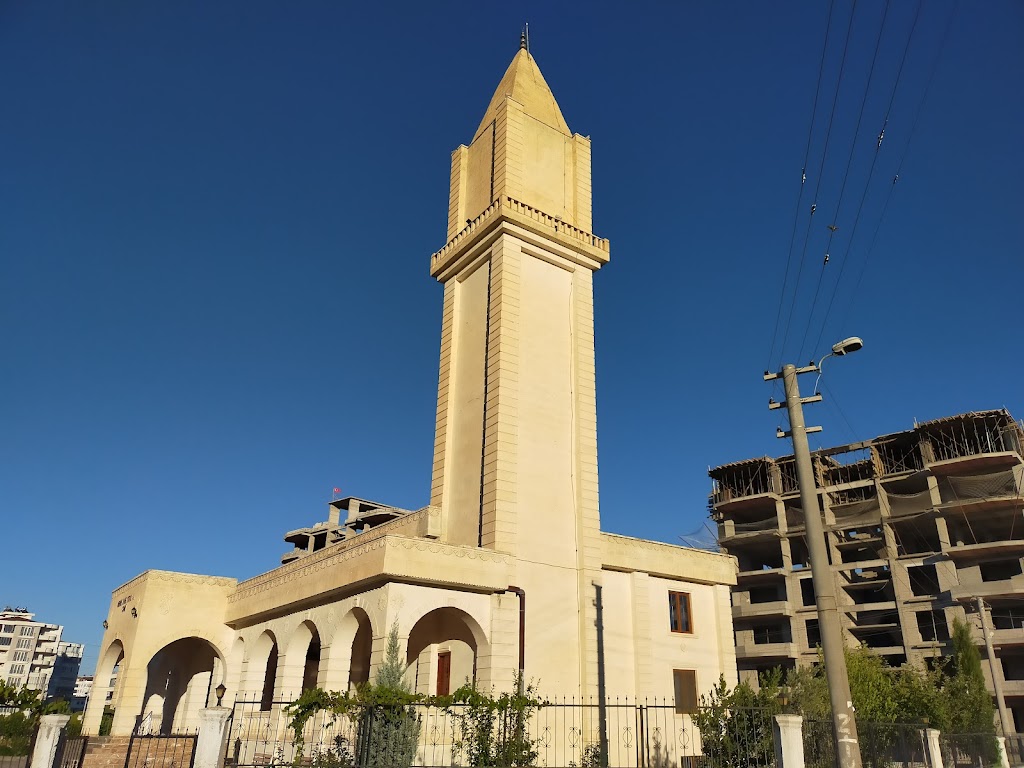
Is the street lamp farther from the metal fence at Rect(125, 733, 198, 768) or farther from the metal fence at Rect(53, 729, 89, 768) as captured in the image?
the metal fence at Rect(125, 733, 198, 768)

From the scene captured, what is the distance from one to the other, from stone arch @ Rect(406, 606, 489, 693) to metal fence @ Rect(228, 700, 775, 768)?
1943 mm

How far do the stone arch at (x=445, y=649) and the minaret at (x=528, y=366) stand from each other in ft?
6.01

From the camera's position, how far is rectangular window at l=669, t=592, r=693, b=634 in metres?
27.7

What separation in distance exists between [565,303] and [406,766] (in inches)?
707

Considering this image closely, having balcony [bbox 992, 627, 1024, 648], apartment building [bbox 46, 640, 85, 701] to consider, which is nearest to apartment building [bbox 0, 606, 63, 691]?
apartment building [bbox 46, 640, 85, 701]

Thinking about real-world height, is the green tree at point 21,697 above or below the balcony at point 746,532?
below

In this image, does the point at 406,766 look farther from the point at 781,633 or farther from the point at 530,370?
the point at 781,633

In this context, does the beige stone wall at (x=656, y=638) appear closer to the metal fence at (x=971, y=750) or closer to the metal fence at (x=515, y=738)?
the metal fence at (x=515, y=738)

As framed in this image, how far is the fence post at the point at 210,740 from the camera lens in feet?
44.4

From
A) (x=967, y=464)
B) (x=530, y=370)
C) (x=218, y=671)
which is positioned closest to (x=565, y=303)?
(x=530, y=370)

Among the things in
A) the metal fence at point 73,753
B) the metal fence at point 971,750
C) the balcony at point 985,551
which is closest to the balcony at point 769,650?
the balcony at point 985,551

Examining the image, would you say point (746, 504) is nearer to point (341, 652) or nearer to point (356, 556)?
point (341, 652)

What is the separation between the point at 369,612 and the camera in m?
22.1

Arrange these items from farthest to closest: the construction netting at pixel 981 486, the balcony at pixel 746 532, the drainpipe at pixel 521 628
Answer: the balcony at pixel 746 532 → the construction netting at pixel 981 486 → the drainpipe at pixel 521 628
